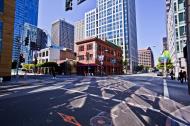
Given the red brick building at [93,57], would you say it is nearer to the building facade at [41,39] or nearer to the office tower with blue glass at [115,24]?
the building facade at [41,39]

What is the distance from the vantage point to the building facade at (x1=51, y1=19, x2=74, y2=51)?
4545 inches

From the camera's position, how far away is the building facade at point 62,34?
379 feet

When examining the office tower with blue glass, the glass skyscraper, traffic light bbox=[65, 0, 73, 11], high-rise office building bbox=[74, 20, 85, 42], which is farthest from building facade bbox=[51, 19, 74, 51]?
traffic light bbox=[65, 0, 73, 11]

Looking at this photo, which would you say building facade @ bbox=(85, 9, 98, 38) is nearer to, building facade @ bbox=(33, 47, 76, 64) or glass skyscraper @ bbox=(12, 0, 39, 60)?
glass skyscraper @ bbox=(12, 0, 39, 60)

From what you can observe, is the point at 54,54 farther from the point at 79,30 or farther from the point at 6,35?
the point at 79,30

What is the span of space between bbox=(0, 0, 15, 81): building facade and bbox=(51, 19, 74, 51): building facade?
8009 centimetres

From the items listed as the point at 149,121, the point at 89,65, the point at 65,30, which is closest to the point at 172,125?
the point at 149,121

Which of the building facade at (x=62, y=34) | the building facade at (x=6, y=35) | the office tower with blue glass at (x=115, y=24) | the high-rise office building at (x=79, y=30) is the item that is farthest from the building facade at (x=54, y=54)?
the high-rise office building at (x=79, y=30)

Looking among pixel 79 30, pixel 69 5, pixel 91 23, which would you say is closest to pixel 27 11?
pixel 91 23

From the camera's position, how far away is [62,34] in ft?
408

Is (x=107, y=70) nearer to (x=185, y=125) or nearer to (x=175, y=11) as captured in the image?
(x=175, y=11)

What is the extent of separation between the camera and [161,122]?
6.16m

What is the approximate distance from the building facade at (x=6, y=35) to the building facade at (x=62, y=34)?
263ft

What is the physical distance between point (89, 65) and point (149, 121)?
179ft
